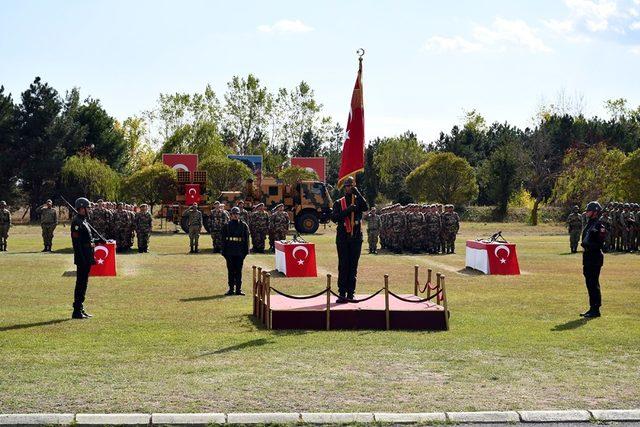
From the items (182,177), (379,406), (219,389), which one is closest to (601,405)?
(379,406)

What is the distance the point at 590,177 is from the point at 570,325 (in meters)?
52.1

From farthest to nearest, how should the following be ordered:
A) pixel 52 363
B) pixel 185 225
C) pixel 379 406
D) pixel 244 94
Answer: pixel 244 94, pixel 185 225, pixel 52 363, pixel 379 406

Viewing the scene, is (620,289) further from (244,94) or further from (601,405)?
(244,94)

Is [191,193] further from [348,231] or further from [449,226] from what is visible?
[348,231]

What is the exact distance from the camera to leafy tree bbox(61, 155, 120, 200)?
68312mm

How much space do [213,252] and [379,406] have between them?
26.5 meters

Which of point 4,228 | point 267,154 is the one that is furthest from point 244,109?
point 4,228

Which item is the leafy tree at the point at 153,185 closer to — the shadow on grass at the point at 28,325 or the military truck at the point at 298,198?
the military truck at the point at 298,198

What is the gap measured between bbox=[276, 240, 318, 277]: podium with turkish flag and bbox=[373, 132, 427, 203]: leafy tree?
55675 millimetres

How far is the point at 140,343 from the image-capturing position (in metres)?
13.2

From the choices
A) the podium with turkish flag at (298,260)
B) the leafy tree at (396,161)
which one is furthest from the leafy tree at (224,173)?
the podium with turkish flag at (298,260)


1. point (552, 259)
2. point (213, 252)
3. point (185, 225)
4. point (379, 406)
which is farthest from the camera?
point (185, 225)

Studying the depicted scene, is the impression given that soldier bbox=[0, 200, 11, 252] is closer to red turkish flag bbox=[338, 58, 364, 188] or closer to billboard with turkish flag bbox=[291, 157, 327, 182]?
red turkish flag bbox=[338, 58, 364, 188]

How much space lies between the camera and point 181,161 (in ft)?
209
